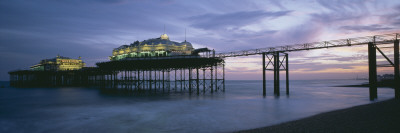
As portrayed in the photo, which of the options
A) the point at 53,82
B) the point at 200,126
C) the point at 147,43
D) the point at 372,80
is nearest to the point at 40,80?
the point at 53,82

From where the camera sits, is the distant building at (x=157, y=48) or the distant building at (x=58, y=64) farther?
the distant building at (x=58, y=64)

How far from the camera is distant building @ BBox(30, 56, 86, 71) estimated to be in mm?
98500

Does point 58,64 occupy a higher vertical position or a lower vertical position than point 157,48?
lower

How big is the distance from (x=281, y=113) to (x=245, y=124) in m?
5.72

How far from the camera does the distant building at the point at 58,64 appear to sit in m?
98.5

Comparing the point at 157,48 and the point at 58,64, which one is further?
the point at 58,64

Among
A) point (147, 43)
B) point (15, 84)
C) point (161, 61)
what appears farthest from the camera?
point (15, 84)

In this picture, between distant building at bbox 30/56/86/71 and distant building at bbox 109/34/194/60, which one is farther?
distant building at bbox 30/56/86/71

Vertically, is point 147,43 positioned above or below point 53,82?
above

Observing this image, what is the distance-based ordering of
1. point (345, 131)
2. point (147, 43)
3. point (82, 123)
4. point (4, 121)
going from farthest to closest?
point (147, 43) < point (4, 121) < point (82, 123) < point (345, 131)

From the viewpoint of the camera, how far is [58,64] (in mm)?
99812

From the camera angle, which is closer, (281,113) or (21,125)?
(21,125)

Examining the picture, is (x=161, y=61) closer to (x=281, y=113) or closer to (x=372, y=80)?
(x=281, y=113)

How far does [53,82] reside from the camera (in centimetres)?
9031
